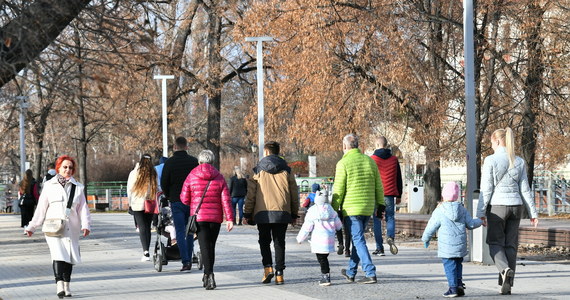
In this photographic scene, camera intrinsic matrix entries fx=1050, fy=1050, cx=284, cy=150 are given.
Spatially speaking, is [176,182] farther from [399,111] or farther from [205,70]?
[205,70]

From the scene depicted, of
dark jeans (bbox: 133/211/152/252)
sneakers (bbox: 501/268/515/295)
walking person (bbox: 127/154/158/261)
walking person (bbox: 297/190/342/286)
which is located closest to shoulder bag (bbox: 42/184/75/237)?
walking person (bbox: 297/190/342/286)

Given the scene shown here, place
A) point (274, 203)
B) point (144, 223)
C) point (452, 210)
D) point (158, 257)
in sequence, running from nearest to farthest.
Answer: point (452, 210) < point (274, 203) < point (158, 257) < point (144, 223)

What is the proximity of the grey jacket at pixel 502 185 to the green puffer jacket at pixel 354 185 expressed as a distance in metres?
1.46

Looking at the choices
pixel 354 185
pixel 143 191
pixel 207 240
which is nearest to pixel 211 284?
pixel 207 240

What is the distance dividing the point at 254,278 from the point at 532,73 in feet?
43.4

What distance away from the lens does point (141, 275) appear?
47.1 ft

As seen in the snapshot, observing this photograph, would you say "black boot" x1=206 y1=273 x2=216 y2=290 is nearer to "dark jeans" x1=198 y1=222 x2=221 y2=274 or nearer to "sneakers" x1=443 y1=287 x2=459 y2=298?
"dark jeans" x1=198 y1=222 x2=221 y2=274

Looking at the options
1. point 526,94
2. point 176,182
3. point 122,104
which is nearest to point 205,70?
point 122,104

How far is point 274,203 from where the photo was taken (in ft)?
41.0

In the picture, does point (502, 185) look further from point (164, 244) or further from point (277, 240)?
point (164, 244)

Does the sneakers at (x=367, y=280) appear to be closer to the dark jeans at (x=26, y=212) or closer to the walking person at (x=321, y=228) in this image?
the walking person at (x=321, y=228)

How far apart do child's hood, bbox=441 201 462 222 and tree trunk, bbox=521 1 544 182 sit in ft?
43.1

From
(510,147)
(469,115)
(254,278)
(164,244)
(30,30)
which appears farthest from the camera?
(469,115)

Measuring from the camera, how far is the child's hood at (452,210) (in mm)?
11031
